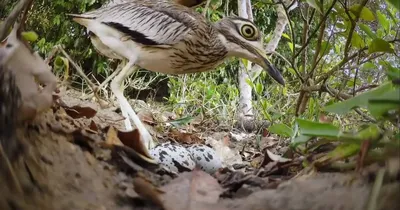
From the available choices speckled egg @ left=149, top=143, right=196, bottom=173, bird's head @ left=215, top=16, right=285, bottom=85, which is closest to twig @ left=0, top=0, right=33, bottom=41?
speckled egg @ left=149, top=143, right=196, bottom=173

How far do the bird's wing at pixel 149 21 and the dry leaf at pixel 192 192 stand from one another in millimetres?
908

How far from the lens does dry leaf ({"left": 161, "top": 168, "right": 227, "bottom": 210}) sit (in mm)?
320

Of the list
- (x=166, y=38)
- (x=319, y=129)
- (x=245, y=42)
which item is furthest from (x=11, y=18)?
(x=245, y=42)

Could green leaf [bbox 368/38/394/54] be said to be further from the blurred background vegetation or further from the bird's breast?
the bird's breast

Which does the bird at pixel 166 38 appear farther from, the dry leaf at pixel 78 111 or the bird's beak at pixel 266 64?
the dry leaf at pixel 78 111

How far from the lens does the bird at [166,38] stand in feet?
4.20

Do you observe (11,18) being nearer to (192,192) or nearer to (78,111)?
(192,192)

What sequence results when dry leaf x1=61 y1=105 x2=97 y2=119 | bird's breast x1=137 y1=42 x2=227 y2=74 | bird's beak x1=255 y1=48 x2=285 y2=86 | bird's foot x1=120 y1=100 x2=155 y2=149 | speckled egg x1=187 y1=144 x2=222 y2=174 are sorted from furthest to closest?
bird's beak x1=255 y1=48 x2=285 y2=86
bird's breast x1=137 y1=42 x2=227 y2=74
bird's foot x1=120 y1=100 x2=155 y2=149
speckled egg x1=187 y1=144 x2=222 y2=174
dry leaf x1=61 y1=105 x2=97 y2=119

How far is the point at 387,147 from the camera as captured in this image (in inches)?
11.4

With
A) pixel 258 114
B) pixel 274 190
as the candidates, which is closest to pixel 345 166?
Result: pixel 274 190

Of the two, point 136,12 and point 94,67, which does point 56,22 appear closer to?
point 94,67

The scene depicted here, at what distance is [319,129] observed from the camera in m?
0.39

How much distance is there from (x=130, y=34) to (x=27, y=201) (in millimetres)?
1049

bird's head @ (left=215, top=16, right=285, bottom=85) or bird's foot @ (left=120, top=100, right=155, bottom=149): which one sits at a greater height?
bird's head @ (left=215, top=16, right=285, bottom=85)
